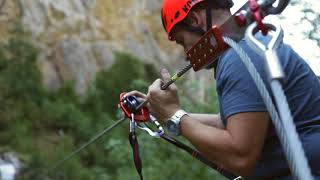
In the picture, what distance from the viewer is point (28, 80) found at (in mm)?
9844

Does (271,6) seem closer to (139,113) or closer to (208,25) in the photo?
(208,25)

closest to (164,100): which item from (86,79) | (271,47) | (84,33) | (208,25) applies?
(208,25)

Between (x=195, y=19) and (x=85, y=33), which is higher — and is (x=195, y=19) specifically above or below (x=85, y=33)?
below

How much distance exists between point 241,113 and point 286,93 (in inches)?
7.3

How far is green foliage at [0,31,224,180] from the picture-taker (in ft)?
17.4

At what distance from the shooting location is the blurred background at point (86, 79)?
16.6 ft

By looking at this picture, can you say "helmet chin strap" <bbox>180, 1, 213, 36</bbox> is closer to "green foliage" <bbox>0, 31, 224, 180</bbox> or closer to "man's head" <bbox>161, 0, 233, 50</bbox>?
"man's head" <bbox>161, 0, 233, 50</bbox>

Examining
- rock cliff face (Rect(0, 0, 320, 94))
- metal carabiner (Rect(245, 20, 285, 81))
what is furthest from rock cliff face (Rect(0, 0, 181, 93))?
metal carabiner (Rect(245, 20, 285, 81))

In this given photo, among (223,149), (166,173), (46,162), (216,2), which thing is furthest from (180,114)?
(46,162)

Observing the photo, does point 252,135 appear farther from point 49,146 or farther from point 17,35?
point 17,35

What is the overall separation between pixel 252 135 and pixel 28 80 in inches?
332

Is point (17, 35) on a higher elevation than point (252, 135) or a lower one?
higher

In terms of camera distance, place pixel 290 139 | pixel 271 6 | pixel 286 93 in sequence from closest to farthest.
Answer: pixel 290 139
pixel 271 6
pixel 286 93

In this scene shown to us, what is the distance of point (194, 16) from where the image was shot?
6.63 feet
